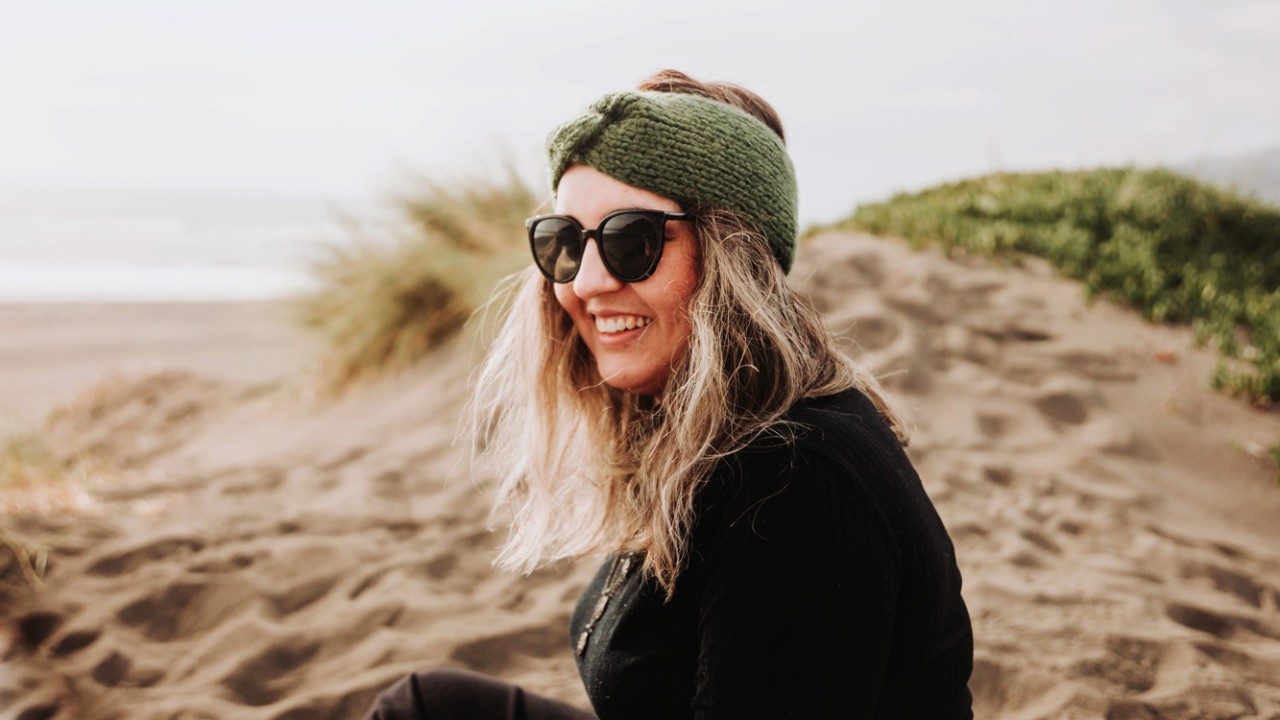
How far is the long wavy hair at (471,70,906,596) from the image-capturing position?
1391 mm

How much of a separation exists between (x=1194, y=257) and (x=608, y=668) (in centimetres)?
596

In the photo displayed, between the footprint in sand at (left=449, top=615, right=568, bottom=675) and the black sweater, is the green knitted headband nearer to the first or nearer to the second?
the black sweater

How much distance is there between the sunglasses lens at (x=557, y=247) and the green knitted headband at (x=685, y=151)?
12 cm

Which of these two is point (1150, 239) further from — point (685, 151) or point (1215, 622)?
point (685, 151)

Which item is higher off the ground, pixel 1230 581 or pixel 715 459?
pixel 715 459

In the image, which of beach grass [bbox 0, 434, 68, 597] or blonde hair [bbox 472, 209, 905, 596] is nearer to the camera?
blonde hair [bbox 472, 209, 905, 596]

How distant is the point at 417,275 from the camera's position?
6492mm

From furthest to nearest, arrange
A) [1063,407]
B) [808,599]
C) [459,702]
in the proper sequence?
1. [1063,407]
2. [459,702]
3. [808,599]

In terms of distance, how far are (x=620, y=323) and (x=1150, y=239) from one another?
18.8 ft

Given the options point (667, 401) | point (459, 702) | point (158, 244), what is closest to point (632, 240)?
point (667, 401)

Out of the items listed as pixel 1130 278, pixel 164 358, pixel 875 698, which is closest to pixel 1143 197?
pixel 1130 278

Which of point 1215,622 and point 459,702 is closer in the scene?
point 459,702

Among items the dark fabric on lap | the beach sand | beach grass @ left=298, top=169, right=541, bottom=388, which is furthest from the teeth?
the beach sand

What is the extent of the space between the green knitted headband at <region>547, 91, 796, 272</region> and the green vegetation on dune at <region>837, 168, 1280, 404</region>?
391 centimetres
